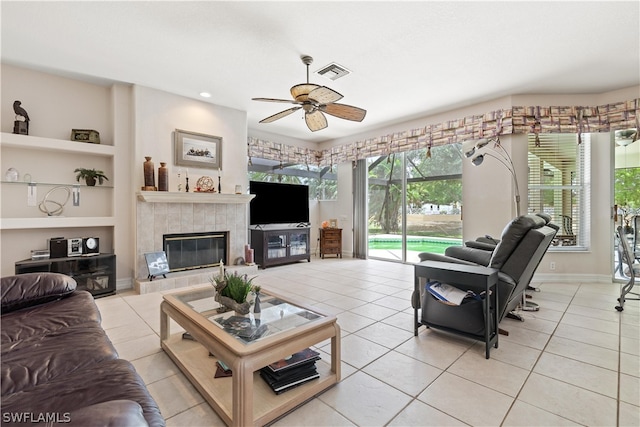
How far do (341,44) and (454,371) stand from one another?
9.69 feet

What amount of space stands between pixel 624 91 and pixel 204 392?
5.87 meters

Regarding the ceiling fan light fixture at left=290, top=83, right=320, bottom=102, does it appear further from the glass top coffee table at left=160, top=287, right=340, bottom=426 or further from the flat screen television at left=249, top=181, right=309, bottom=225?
the flat screen television at left=249, top=181, right=309, bottom=225

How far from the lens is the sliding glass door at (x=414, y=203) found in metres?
5.13

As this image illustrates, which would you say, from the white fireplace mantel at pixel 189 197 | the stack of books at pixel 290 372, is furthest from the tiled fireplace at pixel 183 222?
the stack of books at pixel 290 372

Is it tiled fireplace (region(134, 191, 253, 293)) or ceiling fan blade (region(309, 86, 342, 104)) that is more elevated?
ceiling fan blade (region(309, 86, 342, 104))

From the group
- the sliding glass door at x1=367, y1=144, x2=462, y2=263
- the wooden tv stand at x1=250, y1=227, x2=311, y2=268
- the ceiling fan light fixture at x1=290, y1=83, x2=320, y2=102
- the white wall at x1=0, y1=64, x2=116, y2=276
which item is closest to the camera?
the ceiling fan light fixture at x1=290, y1=83, x2=320, y2=102

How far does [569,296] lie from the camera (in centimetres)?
352

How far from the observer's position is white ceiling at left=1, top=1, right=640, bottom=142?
7.86 feet

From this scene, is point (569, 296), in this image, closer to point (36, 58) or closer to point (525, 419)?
point (525, 419)

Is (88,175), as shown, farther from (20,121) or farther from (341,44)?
(341,44)

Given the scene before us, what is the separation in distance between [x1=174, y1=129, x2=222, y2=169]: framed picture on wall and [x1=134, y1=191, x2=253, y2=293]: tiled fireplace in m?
0.55

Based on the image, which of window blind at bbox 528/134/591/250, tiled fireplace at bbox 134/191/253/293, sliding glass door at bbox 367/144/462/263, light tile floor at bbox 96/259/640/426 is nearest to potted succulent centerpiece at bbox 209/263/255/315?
light tile floor at bbox 96/259/640/426

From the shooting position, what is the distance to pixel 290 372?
5.54 feet

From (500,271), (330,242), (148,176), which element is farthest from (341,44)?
Answer: (330,242)
